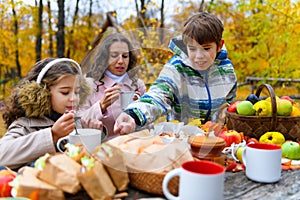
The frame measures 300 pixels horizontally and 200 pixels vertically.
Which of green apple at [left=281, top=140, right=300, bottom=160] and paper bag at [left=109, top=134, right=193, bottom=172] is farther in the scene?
green apple at [left=281, top=140, right=300, bottom=160]

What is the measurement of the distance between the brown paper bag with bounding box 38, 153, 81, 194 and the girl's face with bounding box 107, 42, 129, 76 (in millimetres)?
460

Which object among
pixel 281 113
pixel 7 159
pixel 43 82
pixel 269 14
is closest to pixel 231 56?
pixel 269 14

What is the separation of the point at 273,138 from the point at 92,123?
0.79m

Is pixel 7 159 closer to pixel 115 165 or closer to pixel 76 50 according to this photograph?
pixel 115 165

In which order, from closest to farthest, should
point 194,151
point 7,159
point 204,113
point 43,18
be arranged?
point 194,151
point 7,159
point 204,113
point 43,18

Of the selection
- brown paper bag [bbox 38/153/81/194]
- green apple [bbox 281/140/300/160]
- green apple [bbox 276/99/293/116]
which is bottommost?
green apple [bbox 281/140/300/160]

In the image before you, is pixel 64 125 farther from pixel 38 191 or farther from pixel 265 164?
pixel 265 164

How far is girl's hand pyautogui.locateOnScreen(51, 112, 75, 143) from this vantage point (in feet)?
3.96

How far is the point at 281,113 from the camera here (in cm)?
149

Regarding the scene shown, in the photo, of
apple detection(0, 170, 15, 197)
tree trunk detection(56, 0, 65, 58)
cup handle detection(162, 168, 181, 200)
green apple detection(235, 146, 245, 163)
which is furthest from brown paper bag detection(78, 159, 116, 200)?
tree trunk detection(56, 0, 65, 58)

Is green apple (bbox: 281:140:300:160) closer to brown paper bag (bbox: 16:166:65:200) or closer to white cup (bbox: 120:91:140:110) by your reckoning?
white cup (bbox: 120:91:140:110)

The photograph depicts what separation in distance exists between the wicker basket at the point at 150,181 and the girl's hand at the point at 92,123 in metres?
0.29

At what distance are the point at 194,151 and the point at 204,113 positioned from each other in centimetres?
30

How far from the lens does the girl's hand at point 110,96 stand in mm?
1194
